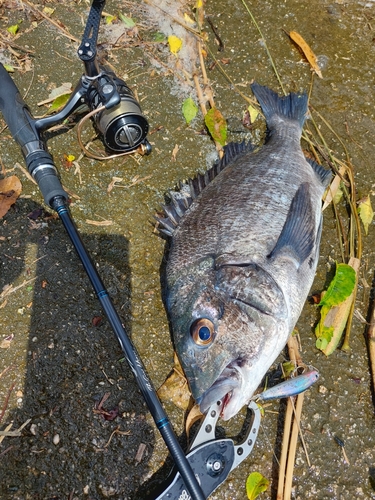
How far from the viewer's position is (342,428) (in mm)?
3266

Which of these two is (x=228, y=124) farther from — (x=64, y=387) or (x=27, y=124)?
(x=64, y=387)

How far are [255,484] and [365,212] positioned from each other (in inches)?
98.8

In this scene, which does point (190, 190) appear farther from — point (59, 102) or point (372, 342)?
point (372, 342)

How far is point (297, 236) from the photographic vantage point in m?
3.13

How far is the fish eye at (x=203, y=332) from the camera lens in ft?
8.80

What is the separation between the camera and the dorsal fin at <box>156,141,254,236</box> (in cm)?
338

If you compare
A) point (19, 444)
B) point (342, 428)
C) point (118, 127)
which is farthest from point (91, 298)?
point (342, 428)

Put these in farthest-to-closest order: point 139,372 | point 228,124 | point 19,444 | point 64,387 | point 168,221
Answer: point 228,124 < point 168,221 < point 64,387 < point 19,444 < point 139,372

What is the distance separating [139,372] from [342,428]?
5.63 ft

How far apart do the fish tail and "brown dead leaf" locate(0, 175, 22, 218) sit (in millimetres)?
2339

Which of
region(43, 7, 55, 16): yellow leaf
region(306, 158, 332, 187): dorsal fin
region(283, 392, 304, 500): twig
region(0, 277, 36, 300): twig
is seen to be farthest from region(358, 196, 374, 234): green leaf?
region(43, 7, 55, 16): yellow leaf

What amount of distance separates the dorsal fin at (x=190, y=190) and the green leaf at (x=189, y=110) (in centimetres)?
60

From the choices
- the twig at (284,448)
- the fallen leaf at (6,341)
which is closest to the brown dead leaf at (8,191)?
the fallen leaf at (6,341)

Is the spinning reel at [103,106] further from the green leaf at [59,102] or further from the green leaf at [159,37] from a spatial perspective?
the green leaf at [159,37]
